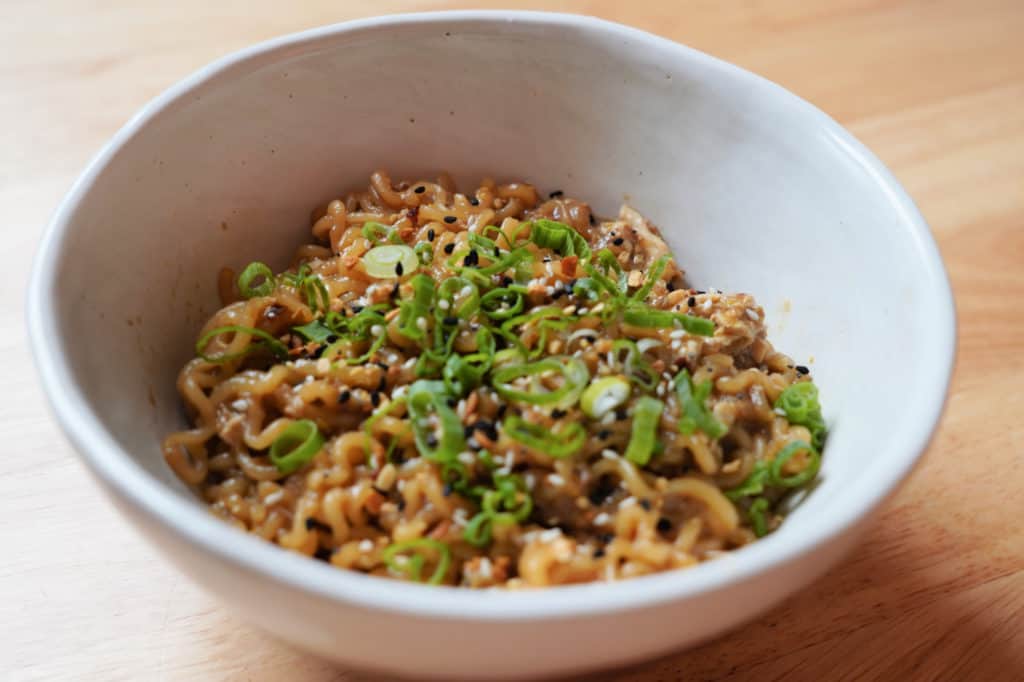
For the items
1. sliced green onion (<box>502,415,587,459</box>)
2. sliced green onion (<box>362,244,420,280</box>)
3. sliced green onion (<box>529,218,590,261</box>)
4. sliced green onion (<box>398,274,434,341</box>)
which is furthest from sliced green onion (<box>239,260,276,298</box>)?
sliced green onion (<box>502,415,587,459</box>)

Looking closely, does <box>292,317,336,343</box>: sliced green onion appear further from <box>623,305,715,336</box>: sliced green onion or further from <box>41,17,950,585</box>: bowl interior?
<box>623,305,715,336</box>: sliced green onion

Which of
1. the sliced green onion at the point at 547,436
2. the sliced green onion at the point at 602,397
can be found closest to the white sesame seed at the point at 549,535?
the sliced green onion at the point at 547,436

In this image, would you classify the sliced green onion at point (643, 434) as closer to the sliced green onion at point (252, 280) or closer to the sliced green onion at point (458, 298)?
the sliced green onion at point (458, 298)

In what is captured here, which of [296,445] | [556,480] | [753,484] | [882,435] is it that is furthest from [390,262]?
[882,435]

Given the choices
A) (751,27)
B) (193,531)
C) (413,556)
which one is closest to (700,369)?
(413,556)

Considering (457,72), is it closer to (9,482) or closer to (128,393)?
(128,393)

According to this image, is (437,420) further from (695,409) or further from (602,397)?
(695,409)
